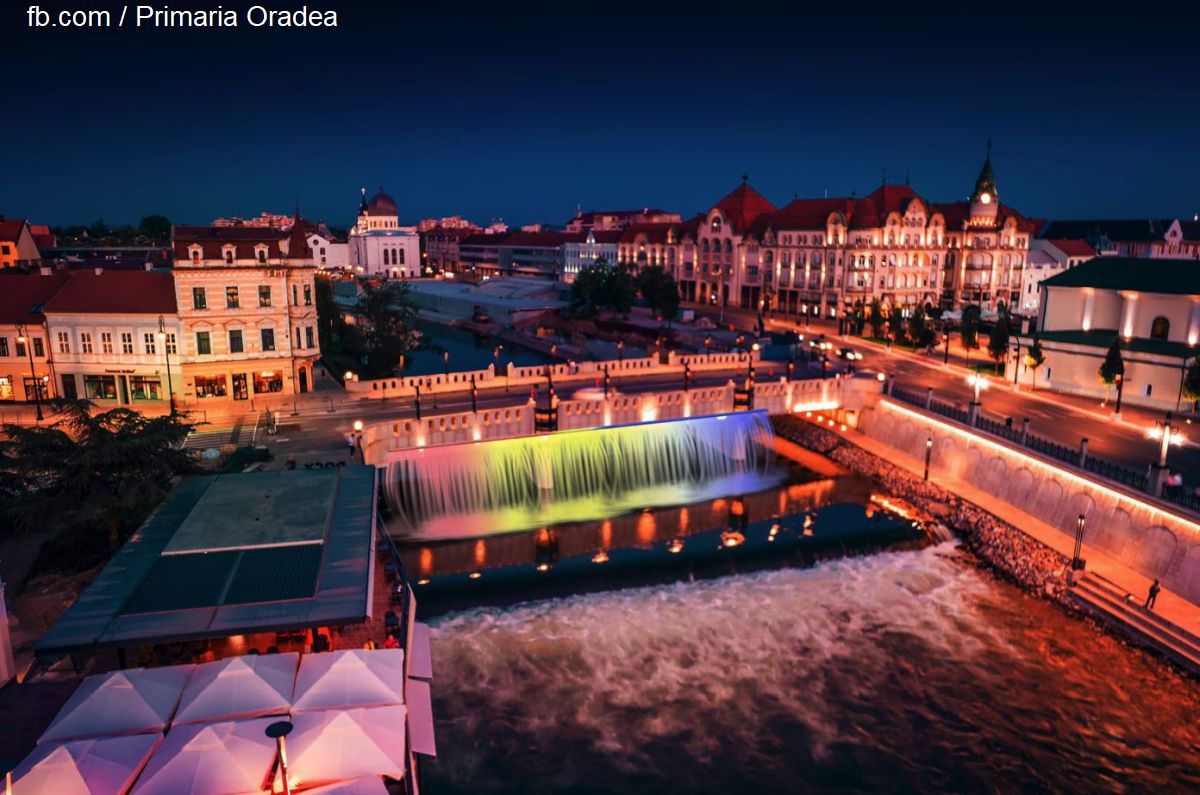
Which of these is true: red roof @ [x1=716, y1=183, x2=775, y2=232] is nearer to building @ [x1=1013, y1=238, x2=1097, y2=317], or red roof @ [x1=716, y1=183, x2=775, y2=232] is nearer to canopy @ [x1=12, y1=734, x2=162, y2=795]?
Result: building @ [x1=1013, y1=238, x2=1097, y2=317]

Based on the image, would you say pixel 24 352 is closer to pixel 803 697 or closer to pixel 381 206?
pixel 803 697

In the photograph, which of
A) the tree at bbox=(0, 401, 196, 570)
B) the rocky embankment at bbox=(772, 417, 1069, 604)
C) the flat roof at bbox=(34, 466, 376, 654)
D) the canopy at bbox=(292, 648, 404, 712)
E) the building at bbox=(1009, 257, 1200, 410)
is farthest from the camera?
the building at bbox=(1009, 257, 1200, 410)

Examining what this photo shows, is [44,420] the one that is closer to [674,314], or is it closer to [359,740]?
[359,740]

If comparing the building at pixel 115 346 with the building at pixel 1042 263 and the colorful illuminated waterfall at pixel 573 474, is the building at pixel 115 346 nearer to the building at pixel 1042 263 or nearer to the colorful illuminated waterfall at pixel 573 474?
the colorful illuminated waterfall at pixel 573 474

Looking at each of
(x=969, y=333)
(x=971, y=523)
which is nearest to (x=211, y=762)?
(x=971, y=523)

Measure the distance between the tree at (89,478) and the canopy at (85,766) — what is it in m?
14.1

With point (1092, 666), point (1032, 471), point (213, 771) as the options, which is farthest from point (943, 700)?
point (213, 771)

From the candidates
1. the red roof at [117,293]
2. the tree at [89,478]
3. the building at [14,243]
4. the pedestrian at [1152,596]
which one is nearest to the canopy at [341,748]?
the tree at [89,478]

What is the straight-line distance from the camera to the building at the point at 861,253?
308 feet

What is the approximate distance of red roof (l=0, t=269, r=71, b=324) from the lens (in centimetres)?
4862

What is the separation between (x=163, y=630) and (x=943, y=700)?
84.7ft

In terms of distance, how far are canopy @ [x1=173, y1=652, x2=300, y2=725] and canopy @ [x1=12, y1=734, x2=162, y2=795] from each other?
41.0 inches

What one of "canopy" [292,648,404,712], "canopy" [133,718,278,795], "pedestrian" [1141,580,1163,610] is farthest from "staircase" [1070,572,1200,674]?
"canopy" [133,718,278,795]

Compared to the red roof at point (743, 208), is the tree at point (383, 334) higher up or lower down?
lower down
